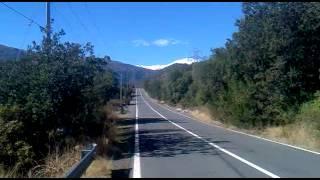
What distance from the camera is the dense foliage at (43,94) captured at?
22422 millimetres

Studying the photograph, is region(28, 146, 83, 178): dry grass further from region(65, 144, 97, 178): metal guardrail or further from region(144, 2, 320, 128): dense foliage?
region(144, 2, 320, 128): dense foliage

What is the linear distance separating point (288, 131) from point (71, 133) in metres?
11.0

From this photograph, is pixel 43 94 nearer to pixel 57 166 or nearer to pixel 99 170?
pixel 57 166

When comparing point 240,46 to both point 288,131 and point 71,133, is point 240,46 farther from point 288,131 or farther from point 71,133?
point 71,133

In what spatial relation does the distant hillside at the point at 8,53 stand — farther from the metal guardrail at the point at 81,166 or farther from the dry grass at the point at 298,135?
the dry grass at the point at 298,135

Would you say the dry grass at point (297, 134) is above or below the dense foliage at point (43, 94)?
below

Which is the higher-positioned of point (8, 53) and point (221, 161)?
point (8, 53)

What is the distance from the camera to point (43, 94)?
23.3m

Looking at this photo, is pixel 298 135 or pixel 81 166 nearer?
pixel 81 166

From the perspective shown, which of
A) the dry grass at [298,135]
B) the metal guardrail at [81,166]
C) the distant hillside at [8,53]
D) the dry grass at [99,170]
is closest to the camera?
the metal guardrail at [81,166]

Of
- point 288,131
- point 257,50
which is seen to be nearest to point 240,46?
point 257,50

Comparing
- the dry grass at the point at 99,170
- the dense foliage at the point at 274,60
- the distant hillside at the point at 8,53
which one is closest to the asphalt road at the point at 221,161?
the dry grass at the point at 99,170

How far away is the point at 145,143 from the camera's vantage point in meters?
25.6

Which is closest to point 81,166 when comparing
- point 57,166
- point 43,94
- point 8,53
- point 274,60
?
point 57,166
